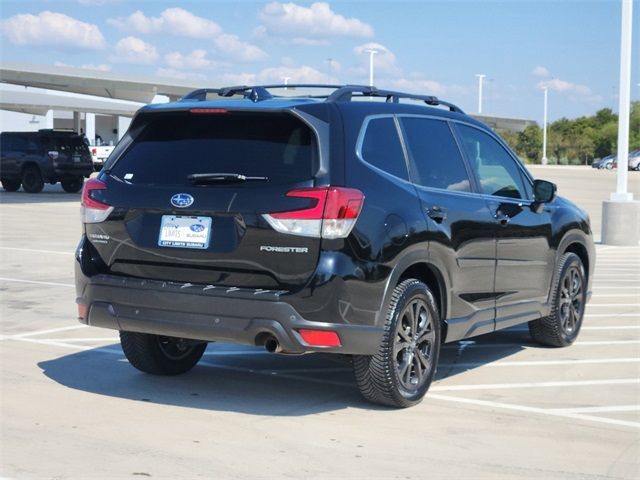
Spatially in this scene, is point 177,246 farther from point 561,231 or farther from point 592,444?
point 561,231

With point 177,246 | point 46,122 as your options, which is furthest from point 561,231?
point 46,122

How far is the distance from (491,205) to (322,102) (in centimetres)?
184

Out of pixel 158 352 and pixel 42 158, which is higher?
pixel 42 158

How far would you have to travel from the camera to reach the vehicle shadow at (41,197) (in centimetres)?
2962

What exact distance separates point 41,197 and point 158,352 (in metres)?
25.5

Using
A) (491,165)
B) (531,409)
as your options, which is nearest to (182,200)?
(531,409)

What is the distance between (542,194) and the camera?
27.1 ft

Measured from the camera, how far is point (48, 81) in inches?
1565

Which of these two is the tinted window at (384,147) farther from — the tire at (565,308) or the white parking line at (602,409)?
the tire at (565,308)

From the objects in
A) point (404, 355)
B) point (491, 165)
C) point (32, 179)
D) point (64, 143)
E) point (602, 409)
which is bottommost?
point (602, 409)

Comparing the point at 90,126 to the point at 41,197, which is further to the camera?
the point at 90,126

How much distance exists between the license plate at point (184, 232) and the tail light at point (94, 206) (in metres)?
0.45

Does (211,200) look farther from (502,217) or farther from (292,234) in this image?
(502,217)

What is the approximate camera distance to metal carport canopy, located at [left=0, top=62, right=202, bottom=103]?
38562 mm
